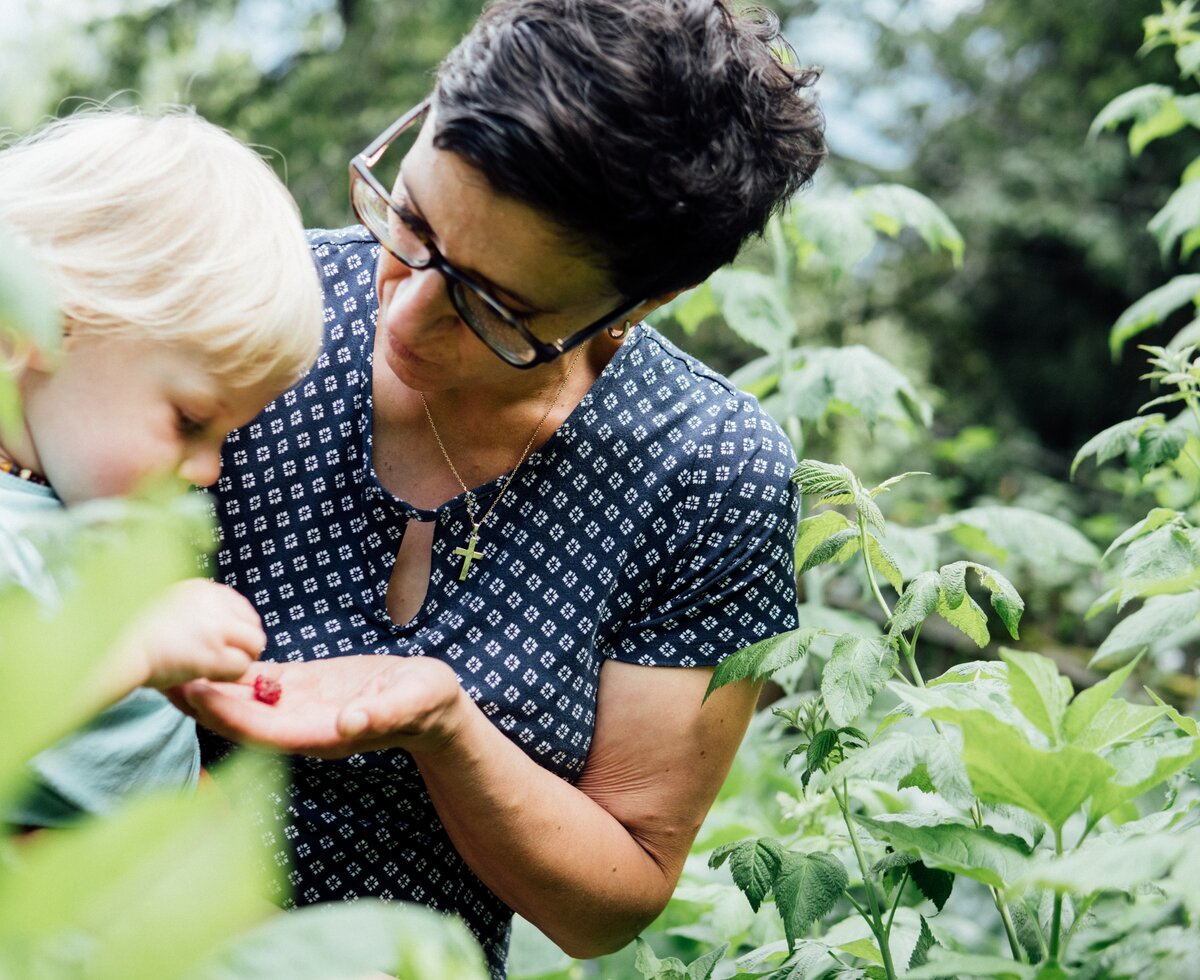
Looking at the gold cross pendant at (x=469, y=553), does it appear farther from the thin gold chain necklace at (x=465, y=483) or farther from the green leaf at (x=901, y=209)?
the green leaf at (x=901, y=209)

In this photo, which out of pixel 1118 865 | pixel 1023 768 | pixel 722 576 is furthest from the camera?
pixel 722 576

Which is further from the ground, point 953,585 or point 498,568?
point 953,585

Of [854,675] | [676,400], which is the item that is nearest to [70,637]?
[854,675]

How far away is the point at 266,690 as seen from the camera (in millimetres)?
1164

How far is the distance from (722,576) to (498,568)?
0.32 metres

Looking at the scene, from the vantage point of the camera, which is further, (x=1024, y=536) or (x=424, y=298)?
(x=1024, y=536)

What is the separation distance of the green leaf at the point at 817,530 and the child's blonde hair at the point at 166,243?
66 cm

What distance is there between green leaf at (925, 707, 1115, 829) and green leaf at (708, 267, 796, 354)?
5.35ft

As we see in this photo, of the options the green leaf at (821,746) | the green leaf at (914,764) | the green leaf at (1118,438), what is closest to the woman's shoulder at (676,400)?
the green leaf at (1118,438)

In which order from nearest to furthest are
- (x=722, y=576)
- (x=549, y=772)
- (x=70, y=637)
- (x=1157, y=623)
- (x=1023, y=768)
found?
(x=70, y=637) → (x=1023, y=768) → (x=1157, y=623) → (x=549, y=772) → (x=722, y=576)

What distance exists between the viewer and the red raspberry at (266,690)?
116 cm

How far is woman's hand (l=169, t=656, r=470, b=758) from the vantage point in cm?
106

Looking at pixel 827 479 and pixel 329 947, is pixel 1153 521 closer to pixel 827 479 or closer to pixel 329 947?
pixel 827 479

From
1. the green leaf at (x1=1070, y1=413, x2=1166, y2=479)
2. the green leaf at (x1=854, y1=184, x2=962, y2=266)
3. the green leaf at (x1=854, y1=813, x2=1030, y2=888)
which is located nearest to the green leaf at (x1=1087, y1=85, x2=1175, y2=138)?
the green leaf at (x1=854, y1=184, x2=962, y2=266)
